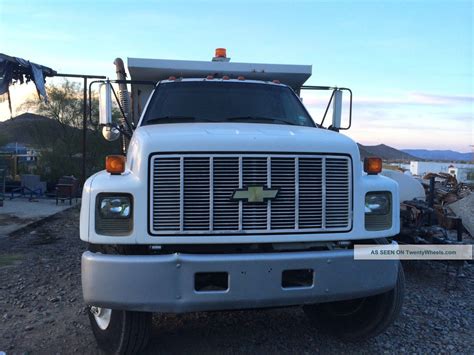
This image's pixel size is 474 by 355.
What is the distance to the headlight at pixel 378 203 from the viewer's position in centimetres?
382

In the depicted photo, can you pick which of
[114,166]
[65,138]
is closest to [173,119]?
[114,166]

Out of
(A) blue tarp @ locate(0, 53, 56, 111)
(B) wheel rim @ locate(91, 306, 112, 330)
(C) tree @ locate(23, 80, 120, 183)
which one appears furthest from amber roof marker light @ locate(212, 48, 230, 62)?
(C) tree @ locate(23, 80, 120, 183)

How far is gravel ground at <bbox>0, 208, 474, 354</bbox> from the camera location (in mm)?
4145

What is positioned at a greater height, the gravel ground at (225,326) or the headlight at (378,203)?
the headlight at (378,203)

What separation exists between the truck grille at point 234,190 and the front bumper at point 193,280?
0.23 meters

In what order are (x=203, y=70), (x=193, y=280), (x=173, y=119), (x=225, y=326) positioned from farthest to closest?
(x=203, y=70) → (x=173, y=119) → (x=225, y=326) → (x=193, y=280)

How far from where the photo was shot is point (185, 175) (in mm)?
3434

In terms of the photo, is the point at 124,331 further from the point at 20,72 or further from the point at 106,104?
the point at 20,72

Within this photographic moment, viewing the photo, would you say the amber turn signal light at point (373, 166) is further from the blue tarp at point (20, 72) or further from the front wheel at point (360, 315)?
the blue tarp at point (20, 72)

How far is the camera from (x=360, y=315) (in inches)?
170

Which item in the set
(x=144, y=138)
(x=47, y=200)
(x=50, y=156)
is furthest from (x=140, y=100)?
(x=50, y=156)

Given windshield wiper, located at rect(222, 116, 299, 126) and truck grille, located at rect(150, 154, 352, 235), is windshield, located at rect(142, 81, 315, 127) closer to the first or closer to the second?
windshield wiper, located at rect(222, 116, 299, 126)

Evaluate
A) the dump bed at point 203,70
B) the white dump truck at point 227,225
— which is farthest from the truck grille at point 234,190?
the dump bed at point 203,70

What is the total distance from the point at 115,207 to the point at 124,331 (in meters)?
0.97
